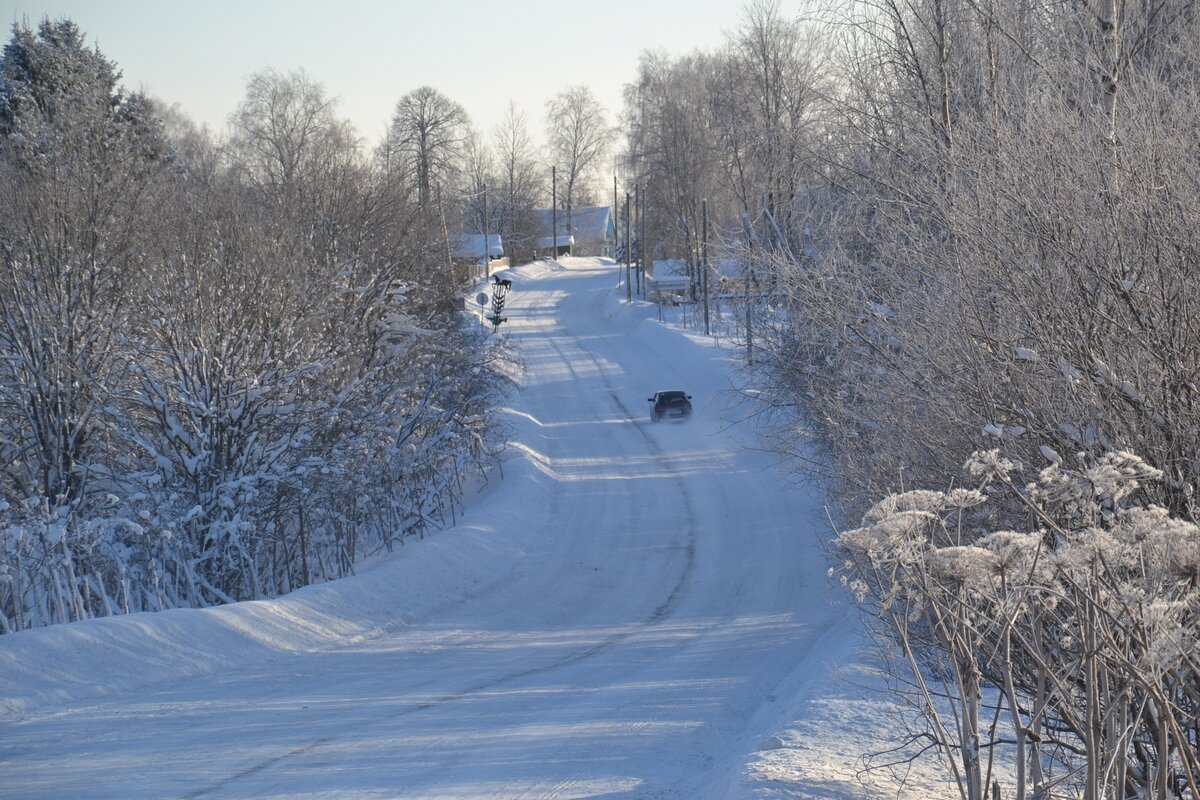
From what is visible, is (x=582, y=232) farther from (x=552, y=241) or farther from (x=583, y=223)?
(x=552, y=241)

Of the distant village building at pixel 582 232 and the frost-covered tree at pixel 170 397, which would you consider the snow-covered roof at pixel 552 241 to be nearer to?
the distant village building at pixel 582 232

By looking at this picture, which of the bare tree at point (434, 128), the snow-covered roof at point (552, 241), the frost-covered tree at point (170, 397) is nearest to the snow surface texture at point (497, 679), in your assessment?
the frost-covered tree at point (170, 397)

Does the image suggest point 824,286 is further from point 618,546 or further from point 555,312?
point 555,312

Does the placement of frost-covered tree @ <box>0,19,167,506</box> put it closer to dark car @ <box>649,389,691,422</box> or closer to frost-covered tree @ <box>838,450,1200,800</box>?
frost-covered tree @ <box>838,450,1200,800</box>

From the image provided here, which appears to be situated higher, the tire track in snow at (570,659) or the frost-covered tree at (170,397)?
the frost-covered tree at (170,397)

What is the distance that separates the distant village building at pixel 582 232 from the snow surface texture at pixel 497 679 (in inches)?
3042

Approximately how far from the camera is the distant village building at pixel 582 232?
9625 cm

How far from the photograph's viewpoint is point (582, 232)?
104500mm

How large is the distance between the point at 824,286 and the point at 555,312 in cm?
4892

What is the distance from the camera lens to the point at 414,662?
11.0 metres

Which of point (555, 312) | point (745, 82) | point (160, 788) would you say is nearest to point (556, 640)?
point (160, 788)

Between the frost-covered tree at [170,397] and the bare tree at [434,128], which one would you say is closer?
the frost-covered tree at [170,397]

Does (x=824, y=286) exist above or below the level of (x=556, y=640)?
above

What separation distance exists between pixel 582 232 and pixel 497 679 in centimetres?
9635
